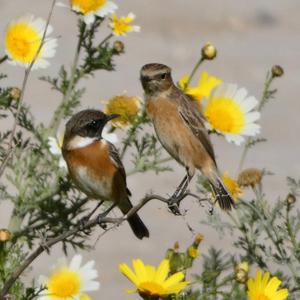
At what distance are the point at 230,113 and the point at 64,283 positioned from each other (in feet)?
2.68

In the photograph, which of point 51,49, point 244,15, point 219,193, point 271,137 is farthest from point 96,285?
point 244,15

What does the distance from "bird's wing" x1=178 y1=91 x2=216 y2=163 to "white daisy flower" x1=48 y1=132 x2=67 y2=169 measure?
506 millimetres

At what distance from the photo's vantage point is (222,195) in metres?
3.54

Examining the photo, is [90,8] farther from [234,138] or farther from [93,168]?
[234,138]

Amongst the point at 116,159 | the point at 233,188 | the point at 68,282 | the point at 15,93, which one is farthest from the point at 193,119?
the point at 68,282

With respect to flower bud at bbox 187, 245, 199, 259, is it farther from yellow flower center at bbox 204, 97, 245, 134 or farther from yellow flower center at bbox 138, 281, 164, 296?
yellow flower center at bbox 204, 97, 245, 134

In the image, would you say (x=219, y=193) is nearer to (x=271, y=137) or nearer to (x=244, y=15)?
(x=271, y=137)

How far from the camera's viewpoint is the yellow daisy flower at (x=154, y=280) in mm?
2674

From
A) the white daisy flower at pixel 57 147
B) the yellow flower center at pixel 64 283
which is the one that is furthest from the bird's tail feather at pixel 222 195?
the white daisy flower at pixel 57 147

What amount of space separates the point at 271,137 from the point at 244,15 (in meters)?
3.24

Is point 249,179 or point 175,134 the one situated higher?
point 175,134

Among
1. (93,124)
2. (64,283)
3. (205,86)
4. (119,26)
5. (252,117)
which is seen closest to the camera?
(64,283)

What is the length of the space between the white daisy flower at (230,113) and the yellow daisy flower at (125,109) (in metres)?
0.31

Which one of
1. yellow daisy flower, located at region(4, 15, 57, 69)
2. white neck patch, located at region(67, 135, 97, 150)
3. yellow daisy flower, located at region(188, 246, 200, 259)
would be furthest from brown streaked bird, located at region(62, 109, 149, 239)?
yellow daisy flower, located at region(188, 246, 200, 259)
